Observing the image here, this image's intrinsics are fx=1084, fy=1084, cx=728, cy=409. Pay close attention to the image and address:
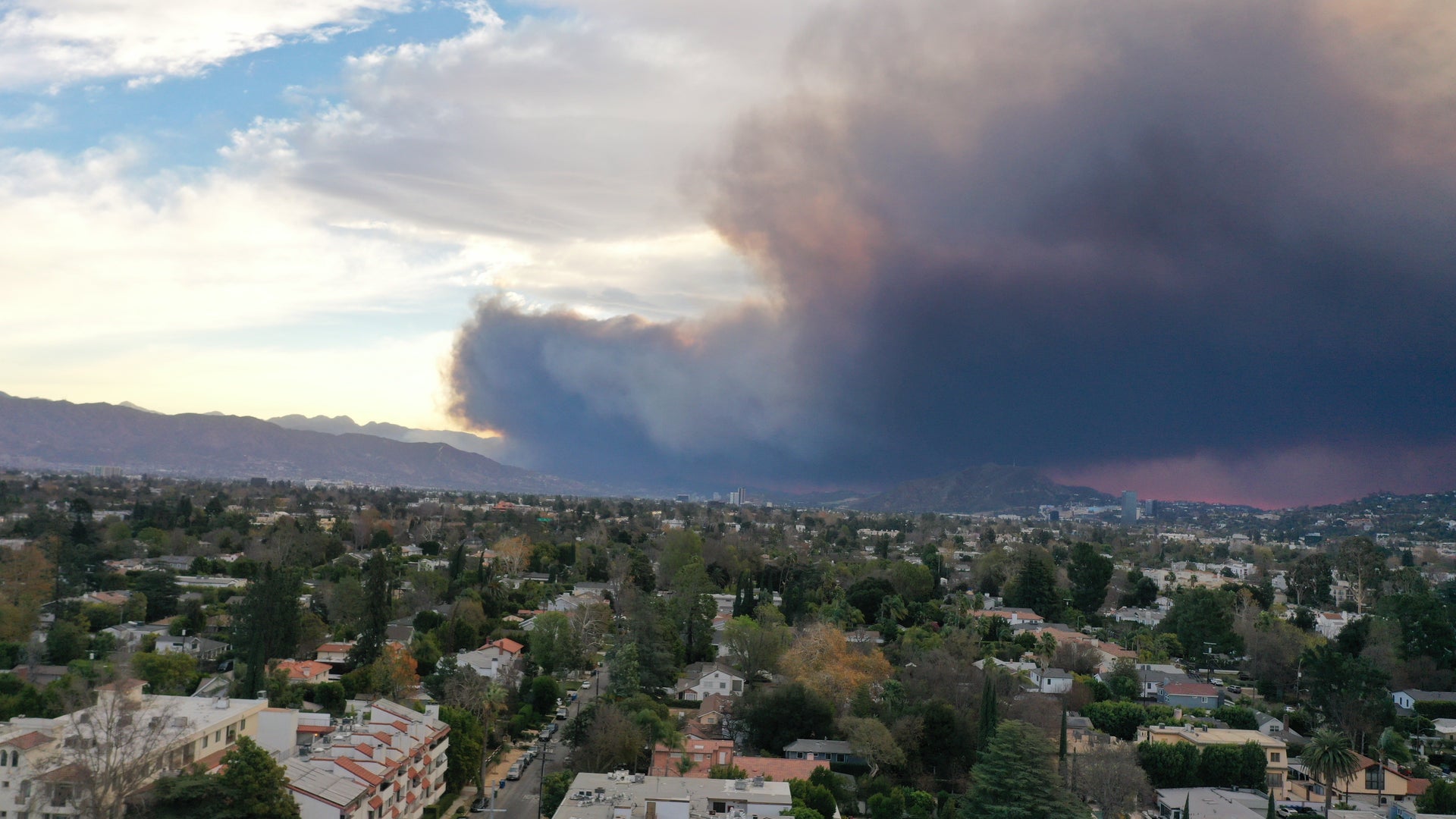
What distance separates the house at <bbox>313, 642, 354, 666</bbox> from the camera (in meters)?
48.5

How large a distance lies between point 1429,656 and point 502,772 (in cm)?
4651

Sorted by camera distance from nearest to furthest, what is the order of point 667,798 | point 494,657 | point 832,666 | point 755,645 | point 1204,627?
1. point 667,798
2. point 832,666
3. point 755,645
4. point 494,657
5. point 1204,627

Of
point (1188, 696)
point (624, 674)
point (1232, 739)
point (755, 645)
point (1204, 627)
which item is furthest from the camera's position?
point (1204, 627)

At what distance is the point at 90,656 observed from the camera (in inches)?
1791

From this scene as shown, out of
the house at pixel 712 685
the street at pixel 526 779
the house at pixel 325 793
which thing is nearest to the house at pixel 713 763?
the street at pixel 526 779

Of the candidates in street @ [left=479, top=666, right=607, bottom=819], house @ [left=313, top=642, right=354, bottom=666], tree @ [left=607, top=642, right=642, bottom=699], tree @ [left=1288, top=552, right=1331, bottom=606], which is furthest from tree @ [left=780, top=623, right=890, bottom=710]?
tree @ [left=1288, top=552, right=1331, bottom=606]

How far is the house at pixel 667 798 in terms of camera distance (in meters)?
29.2

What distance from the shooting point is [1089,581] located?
2987 inches

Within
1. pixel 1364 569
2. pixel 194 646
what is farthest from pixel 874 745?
pixel 1364 569

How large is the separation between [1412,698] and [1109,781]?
23873mm

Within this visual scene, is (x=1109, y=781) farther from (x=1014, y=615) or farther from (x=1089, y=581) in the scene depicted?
(x=1089, y=581)

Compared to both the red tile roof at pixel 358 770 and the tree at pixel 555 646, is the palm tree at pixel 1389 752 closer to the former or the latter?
the tree at pixel 555 646

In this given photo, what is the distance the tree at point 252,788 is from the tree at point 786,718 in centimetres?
1858

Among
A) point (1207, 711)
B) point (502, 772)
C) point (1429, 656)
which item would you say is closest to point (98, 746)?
point (502, 772)
